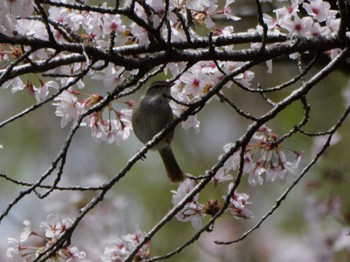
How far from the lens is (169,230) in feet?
25.2

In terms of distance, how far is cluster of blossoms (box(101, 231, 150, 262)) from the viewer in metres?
3.56

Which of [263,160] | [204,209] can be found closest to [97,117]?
[204,209]

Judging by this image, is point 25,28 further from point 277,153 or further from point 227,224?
point 227,224

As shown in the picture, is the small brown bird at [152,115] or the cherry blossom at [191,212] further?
the small brown bird at [152,115]

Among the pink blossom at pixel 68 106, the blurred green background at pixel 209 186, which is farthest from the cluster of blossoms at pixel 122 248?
the blurred green background at pixel 209 186

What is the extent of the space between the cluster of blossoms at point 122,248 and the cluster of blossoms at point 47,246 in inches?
10.4

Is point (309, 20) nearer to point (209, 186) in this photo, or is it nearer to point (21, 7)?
point (21, 7)

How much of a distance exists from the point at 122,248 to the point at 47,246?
19.1 inches

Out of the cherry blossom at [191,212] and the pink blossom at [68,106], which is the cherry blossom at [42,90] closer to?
the pink blossom at [68,106]

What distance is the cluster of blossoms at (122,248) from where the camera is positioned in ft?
11.7

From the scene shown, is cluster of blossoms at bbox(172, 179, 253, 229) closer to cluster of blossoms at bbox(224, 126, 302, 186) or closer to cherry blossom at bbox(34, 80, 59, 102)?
cluster of blossoms at bbox(224, 126, 302, 186)

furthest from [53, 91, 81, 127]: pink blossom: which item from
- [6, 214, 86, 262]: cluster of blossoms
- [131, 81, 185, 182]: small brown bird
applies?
[131, 81, 185, 182]: small brown bird

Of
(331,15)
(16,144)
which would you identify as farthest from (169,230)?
(331,15)

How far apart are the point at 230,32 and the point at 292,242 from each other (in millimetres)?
4774
